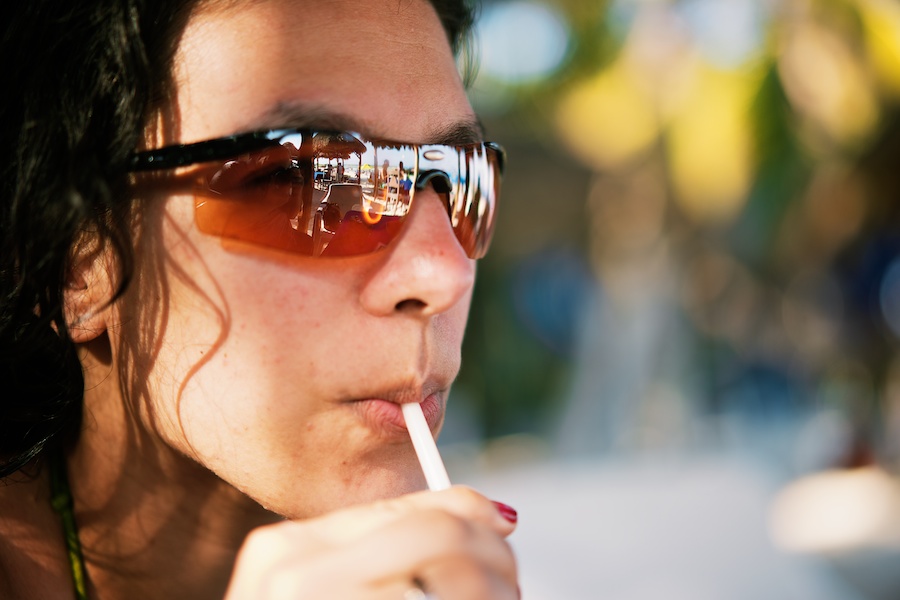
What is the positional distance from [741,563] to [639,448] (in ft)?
17.8

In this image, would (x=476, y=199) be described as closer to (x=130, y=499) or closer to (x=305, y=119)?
(x=305, y=119)

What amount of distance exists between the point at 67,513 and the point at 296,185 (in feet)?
2.66

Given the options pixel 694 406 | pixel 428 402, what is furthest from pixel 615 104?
pixel 428 402

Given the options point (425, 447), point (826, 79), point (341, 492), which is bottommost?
point (341, 492)

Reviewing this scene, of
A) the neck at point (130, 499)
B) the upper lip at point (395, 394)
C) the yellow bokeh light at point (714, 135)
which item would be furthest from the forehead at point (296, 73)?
the yellow bokeh light at point (714, 135)

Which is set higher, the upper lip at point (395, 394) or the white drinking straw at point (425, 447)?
the upper lip at point (395, 394)

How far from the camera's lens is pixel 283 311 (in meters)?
→ 1.30

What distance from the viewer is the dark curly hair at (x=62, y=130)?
129cm

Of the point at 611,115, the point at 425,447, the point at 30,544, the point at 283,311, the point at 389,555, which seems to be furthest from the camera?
the point at 611,115

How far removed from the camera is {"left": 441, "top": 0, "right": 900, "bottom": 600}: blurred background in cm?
400

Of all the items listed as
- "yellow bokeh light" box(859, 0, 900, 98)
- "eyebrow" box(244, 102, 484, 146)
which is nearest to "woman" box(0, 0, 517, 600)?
"eyebrow" box(244, 102, 484, 146)

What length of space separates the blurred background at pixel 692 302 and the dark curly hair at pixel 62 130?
237cm

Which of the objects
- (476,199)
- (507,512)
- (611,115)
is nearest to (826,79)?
(611,115)

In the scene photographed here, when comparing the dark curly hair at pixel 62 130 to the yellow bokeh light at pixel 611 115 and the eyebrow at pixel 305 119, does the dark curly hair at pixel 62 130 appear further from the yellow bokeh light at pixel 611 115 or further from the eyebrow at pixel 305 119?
the yellow bokeh light at pixel 611 115
